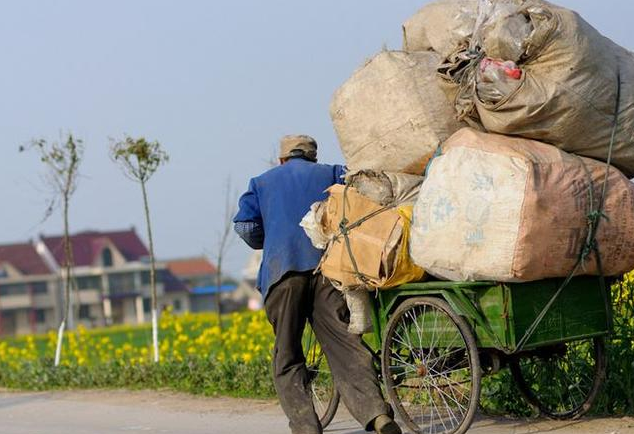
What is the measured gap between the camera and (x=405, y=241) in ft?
22.7

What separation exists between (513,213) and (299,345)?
5.89ft

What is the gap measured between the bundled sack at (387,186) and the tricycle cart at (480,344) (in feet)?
1.75

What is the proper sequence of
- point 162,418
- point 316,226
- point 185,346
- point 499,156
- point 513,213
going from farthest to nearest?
point 185,346
point 162,418
point 316,226
point 499,156
point 513,213

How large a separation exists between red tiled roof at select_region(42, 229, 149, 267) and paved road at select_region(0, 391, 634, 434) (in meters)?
81.2

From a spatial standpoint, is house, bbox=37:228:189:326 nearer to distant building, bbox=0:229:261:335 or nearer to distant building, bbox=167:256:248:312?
distant building, bbox=0:229:261:335

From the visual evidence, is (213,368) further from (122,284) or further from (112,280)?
(122,284)

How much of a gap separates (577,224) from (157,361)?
602cm

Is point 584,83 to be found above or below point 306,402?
above

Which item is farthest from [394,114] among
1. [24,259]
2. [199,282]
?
[199,282]

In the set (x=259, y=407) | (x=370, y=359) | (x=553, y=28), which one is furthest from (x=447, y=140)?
(x=259, y=407)

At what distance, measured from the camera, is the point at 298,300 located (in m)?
7.40

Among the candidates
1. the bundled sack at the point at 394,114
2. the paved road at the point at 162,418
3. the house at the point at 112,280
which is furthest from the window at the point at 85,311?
the bundled sack at the point at 394,114

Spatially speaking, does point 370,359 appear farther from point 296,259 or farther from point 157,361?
point 157,361

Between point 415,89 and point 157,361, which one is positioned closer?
point 415,89
